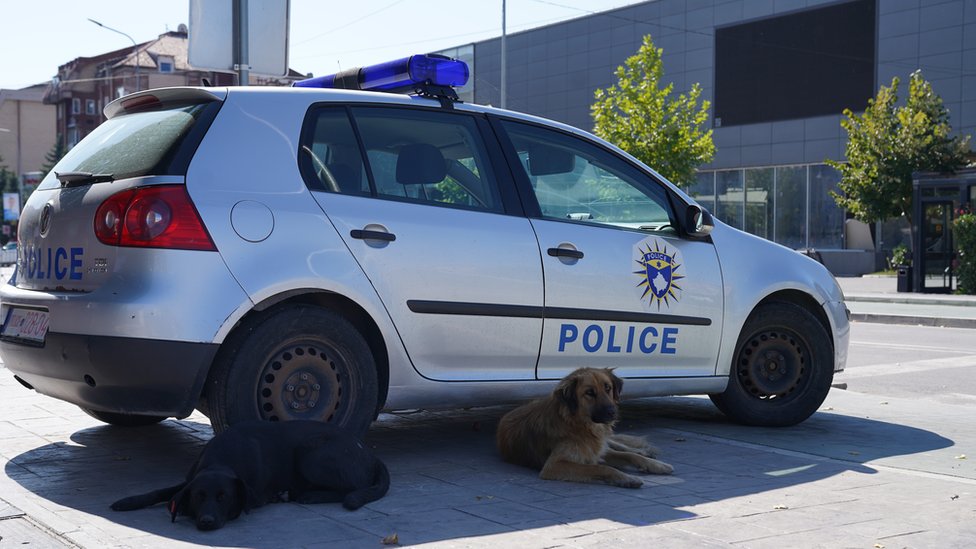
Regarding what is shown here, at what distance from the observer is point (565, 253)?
17.5ft

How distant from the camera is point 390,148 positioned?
5.09m

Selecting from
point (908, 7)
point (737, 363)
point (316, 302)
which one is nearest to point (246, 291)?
→ point (316, 302)

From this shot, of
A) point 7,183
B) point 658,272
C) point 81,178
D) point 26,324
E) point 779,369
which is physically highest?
point 7,183

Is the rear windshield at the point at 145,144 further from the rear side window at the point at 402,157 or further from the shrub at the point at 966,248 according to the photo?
the shrub at the point at 966,248

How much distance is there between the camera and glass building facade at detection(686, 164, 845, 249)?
41125mm

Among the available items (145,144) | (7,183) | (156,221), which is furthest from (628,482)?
(7,183)

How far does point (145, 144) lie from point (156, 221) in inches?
21.7

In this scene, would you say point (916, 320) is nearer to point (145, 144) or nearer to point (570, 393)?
point (570, 393)

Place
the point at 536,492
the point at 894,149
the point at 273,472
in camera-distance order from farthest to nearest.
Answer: the point at 894,149, the point at 536,492, the point at 273,472

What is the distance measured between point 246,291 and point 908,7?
38.4 meters

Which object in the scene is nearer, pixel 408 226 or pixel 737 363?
pixel 408 226

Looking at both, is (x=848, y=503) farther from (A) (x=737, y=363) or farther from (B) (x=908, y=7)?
(B) (x=908, y=7)

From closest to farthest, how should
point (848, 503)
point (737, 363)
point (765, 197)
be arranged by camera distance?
1. point (848, 503)
2. point (737, 363)
3. point (765, 197)

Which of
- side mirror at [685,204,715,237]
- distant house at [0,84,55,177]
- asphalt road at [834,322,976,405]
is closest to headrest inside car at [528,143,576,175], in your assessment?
side mirror at [685,204,715,237]
